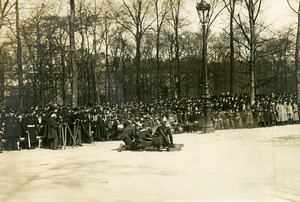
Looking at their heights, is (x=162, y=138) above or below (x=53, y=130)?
below

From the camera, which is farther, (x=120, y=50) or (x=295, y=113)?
(x=120, y=50)

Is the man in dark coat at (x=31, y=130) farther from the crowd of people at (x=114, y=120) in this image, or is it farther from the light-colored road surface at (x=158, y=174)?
the light-colored road surface at (x=158, y=174)

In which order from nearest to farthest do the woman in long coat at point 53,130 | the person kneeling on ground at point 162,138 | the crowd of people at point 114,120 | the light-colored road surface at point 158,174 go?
the light-colored road surface at point 158,174 → the person kneeling on ground at point 162,138 → the woman in long coat at point 53,130 → the crowd of people at point 114,120

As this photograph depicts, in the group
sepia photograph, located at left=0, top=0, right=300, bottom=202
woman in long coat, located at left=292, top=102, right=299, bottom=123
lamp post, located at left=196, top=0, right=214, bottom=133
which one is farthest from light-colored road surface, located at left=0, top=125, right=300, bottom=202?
woman in long coat, located at left=292, top=102, right=299, bottom=123

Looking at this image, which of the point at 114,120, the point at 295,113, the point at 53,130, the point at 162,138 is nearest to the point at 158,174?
the point at 162,138

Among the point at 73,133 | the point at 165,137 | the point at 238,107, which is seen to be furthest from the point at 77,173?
the point at 238,107

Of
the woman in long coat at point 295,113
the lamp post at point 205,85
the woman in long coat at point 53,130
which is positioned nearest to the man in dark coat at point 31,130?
the woman in long coat at point 53,130

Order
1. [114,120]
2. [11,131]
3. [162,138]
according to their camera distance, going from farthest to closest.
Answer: [114,120]
[11,131]
[162,138]

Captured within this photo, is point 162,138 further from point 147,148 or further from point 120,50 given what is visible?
point 120,50

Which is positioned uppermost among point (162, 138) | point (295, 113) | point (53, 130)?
point (295, 113)
